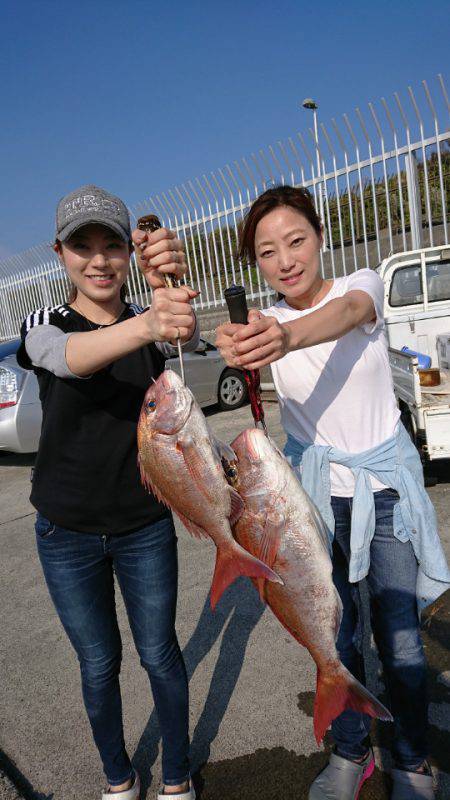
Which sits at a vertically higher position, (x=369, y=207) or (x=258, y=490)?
(x=369, y=207)

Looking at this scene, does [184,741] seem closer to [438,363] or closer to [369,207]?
[438,363]

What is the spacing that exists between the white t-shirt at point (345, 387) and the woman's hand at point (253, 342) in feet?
1.62

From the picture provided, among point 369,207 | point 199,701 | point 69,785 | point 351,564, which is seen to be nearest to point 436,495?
point 199,701

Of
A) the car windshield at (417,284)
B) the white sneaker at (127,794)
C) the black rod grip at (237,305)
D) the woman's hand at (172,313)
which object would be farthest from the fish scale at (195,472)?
the car windshield at (417,284)

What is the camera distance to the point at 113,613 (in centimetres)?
233

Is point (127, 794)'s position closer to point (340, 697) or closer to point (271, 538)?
point (340, 697)

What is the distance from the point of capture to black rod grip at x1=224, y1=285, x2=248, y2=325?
158 cm

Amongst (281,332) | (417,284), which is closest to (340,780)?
(281,332)

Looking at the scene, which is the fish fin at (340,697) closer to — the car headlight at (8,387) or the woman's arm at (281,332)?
the woman's arm at (281,332)

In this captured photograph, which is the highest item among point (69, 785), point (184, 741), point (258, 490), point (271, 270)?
point (271, 270)

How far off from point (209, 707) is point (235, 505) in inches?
75.7

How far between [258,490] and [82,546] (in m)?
0.97

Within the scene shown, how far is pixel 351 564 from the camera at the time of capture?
83.3 inches

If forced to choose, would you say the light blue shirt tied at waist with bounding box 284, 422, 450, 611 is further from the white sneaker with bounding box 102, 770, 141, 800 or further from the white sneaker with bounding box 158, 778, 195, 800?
the white sneaker with bounding box 102, 770, 141, 800
